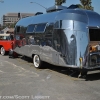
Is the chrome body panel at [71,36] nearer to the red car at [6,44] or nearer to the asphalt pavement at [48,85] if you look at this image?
the asphalt pavement at [48,85]

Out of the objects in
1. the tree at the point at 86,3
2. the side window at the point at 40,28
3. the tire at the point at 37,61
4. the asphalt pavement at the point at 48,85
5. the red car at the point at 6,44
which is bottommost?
the asphalt pavement at the point at 48,85

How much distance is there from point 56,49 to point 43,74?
4.40 ft

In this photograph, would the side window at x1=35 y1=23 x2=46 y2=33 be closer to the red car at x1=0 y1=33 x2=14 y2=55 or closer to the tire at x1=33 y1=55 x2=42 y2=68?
the tire at x1=33 y1=55 x2=42 y2=68

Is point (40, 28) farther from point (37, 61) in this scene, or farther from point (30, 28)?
point (37, 61)

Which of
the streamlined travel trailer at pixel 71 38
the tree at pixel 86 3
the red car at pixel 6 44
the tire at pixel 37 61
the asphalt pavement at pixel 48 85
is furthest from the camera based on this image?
the tree at pixel 86 3

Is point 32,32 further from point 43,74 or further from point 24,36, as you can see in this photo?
point 43,74

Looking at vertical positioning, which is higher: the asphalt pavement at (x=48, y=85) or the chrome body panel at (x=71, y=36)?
the chrome body panel at (x=71, y=36)

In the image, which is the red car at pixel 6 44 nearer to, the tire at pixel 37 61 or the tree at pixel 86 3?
the tire at pixel 37 61

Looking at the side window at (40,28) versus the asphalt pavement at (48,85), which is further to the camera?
the side window at (40,28)

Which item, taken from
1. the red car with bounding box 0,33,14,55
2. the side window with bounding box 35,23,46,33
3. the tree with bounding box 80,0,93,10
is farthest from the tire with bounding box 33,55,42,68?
the tree with bounding box 80,0,93,10

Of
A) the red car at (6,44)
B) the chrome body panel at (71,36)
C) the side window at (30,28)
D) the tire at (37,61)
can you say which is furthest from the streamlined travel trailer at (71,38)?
the red car at (6,44)

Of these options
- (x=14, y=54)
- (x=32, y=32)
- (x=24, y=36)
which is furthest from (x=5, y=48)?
(x=32, y=32)

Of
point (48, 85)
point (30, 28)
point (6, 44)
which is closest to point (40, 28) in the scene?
point (30, 28)

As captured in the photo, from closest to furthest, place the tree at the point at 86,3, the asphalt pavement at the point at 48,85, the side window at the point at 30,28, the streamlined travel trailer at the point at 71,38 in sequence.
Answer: the asphalt pavement at the point at 48,85, the streamlined travel trailer at the point at 71,38, the side window at the point at 30,28, the tree at the point at 86,3
